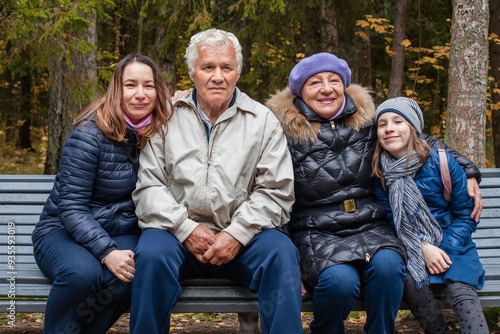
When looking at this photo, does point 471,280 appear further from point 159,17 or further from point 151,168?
point 159,17

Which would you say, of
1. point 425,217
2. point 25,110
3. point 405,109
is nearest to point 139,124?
point 405,109

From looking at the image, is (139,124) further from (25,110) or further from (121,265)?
(25,110)

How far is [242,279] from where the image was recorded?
3264 mm

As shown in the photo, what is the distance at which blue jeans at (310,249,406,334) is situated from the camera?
3117 mm

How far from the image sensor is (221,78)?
341cm

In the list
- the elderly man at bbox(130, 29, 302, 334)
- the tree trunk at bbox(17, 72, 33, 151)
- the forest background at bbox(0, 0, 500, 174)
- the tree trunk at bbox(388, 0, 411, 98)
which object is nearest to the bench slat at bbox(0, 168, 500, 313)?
the elderly man at bbox(130, 29, 302, 334)

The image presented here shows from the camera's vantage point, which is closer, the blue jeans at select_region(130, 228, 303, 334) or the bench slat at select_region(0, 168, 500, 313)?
the blue jeans at select_region(130, 228, 303, 334)

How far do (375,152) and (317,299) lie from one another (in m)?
1.07

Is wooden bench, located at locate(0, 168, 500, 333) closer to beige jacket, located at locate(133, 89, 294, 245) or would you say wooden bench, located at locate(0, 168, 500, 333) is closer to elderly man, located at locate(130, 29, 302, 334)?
elderly man, located at locate(130, 29, 302, 334)

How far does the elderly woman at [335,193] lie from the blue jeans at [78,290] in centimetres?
113

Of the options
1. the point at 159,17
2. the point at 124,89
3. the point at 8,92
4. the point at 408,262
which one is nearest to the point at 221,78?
the point at 124,89

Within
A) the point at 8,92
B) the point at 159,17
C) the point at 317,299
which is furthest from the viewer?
the point at 8,92

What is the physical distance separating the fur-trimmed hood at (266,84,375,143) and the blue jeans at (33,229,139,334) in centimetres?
127

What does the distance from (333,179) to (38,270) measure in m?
1.99
